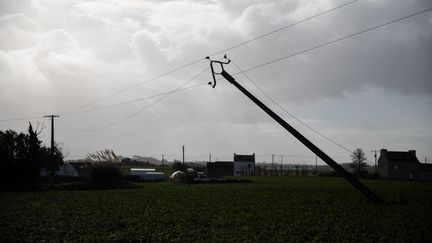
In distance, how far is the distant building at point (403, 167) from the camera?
392 ft

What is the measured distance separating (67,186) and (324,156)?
37.6m

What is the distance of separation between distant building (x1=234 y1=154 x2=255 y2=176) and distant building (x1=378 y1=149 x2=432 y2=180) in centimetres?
4126

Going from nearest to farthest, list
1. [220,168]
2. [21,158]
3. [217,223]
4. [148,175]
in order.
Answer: [217,223] < [21,158] < [148,175] < [220,168]

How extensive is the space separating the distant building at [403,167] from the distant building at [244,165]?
4126 cm

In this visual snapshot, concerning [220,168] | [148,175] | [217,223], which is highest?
[220,168]

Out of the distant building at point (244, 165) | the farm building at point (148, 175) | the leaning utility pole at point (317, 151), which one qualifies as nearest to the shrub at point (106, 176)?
the farm building at point (148, 175)

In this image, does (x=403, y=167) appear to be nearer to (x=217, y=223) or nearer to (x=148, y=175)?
(x=148, y=175)

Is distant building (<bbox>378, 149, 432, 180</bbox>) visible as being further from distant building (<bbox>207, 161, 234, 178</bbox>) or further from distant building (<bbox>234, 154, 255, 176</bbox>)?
distant building (<bbox>207, 161, 234, 178</bbox>)

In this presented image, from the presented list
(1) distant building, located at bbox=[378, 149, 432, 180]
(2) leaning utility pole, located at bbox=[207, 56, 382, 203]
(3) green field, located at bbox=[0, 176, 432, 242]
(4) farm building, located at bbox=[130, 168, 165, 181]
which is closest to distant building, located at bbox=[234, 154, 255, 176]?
(1) distant building, located at bbox=[378, 149, 432, 180]

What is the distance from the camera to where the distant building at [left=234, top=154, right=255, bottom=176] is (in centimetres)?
14252

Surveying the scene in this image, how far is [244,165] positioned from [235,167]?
3256 millimetres

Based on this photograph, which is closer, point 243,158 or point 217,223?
point 217,223

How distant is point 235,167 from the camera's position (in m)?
144

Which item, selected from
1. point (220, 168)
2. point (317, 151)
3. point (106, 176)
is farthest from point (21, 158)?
point (220, 168)
